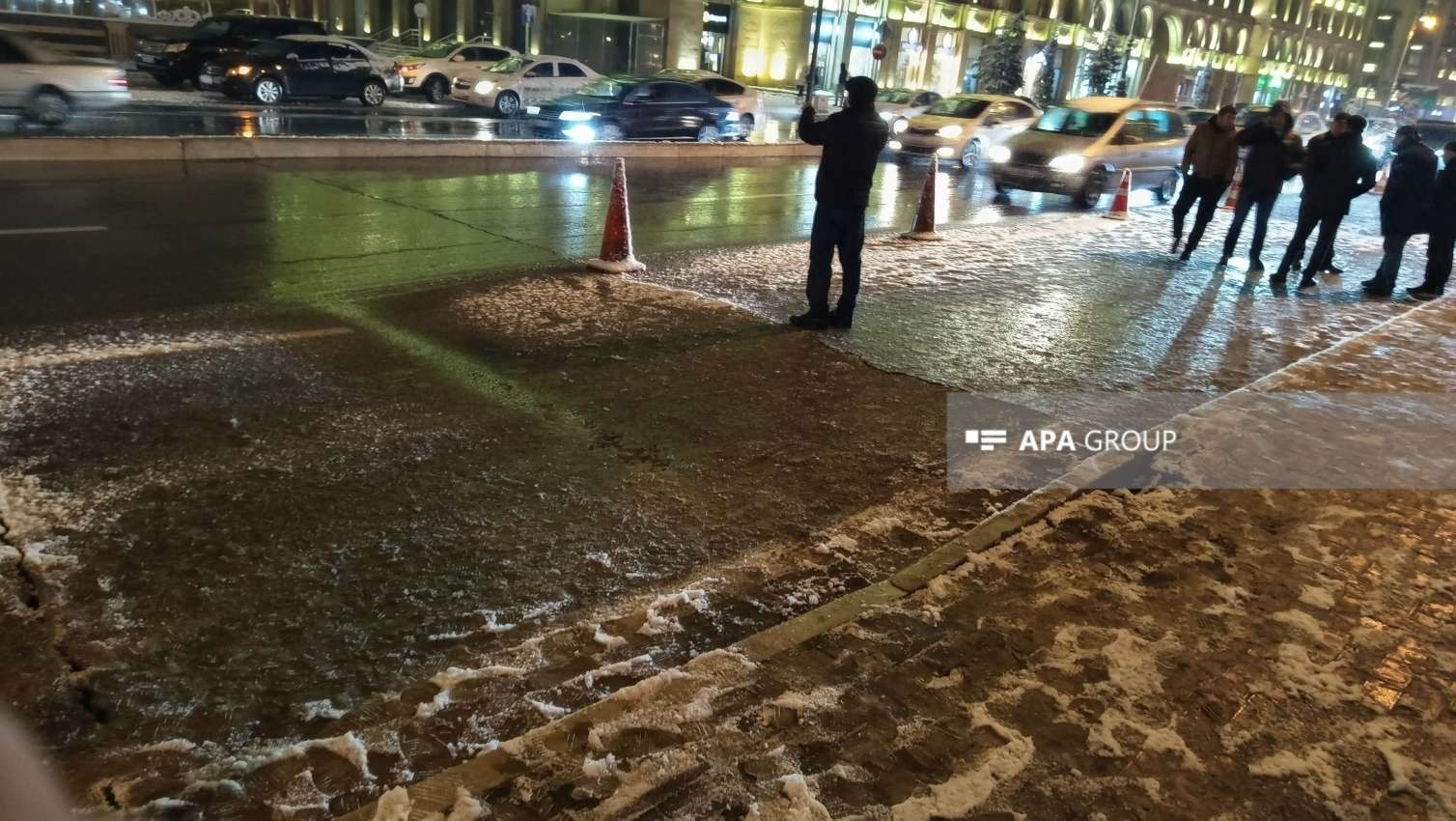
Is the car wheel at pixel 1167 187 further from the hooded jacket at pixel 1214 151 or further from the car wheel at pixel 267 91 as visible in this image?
the car wheel at pixel 267 91

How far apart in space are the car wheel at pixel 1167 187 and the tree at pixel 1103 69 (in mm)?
40498

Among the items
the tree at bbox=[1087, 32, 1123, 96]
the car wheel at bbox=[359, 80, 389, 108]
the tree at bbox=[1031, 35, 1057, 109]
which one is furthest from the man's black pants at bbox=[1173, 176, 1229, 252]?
the tree at bbox=[1087, 32, 1123, 96]

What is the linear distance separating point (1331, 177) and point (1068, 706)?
29.3 feet

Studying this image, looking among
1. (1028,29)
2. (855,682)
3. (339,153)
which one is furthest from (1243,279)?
(1028,29)

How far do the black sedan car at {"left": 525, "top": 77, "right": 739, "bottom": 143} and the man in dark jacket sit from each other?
47.6 feet

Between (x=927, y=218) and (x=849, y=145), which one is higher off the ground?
(x=849, y=145)

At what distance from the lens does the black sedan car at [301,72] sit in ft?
72.3

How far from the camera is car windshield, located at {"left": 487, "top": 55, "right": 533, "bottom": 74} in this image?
24636 millimetres

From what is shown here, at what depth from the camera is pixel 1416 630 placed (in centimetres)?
373

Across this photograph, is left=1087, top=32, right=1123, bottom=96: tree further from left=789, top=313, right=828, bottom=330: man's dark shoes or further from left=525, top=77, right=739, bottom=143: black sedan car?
left=789, top=313, right=828, bottom=330: man's dark shoes

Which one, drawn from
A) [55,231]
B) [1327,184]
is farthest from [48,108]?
[1327,184]

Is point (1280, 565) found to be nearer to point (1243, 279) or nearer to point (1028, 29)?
point (1243, 279)

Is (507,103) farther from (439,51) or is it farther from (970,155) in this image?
(970,155)

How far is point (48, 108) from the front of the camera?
15.3m
